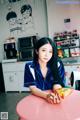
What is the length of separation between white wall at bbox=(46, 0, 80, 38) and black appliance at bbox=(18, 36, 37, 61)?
485 millimetres

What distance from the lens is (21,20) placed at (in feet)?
17.4

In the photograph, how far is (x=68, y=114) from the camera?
109cm

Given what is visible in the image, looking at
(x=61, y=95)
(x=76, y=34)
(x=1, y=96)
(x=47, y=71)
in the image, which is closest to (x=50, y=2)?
(x=76, y=34)

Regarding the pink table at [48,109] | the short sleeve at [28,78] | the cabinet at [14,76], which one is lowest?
the cabinet at [14,76]

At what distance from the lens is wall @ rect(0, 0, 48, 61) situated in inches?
200

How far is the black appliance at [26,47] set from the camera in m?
4.97

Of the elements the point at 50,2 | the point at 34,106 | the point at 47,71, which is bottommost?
the point at 34,106

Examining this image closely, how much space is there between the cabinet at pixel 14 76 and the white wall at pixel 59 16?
106 cm

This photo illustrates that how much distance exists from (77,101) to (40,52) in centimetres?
42

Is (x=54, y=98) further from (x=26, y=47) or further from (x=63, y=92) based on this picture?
(x=26, y=47)

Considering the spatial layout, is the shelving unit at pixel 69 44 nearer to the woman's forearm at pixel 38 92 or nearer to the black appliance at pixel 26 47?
the black appliance at pixel 26 47

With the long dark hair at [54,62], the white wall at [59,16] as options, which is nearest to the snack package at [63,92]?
the long dark hair at [54,62]

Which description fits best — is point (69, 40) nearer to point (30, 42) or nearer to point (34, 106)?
point (30, 42)

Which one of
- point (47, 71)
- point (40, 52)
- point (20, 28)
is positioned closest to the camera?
point (40, 52)
